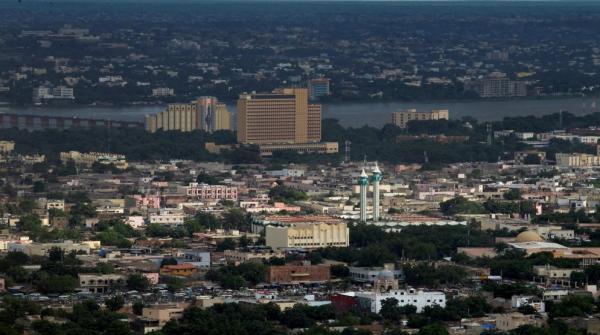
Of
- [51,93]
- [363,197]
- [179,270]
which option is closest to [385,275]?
[179,270]

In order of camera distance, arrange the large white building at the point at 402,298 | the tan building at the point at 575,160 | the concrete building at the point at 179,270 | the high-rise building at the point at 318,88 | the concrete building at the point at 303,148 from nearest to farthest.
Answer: the large white building at the point at 402,298 → the concrete building at the point at 179,270 → the tan building at the point at 575,160 → the concrete building at the point at 303,148 → the high-rise building at the point at 318,88

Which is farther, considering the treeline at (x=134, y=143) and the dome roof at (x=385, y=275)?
the treeline at (x=134, y=143)

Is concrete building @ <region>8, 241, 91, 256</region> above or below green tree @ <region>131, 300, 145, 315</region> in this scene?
below

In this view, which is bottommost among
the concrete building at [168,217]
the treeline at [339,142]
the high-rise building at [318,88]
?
the high-rise building at [318,88]

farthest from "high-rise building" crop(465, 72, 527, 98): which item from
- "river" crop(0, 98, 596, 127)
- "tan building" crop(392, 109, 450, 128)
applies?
"tan building" crop(392, 109, 450, 128)

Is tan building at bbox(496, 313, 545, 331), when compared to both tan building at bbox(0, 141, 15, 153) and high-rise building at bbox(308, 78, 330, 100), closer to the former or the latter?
tan building at bbox(0, 141, 15, 153)

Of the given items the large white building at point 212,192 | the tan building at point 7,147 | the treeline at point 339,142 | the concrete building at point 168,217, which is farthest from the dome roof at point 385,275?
the tan building at point 7,147

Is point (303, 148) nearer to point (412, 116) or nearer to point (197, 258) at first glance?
point (412, 116)

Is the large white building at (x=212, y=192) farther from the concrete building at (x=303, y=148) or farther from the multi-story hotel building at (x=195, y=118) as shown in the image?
the multi-story hotel building at (x=195, y=118)
